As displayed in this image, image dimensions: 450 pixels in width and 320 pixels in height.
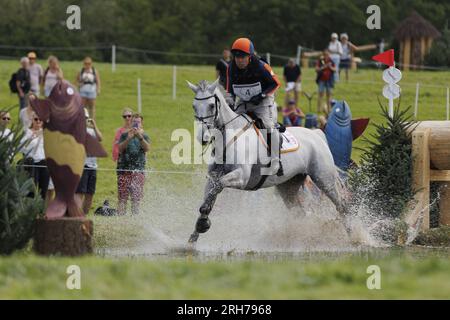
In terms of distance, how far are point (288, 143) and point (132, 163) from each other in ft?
11.6

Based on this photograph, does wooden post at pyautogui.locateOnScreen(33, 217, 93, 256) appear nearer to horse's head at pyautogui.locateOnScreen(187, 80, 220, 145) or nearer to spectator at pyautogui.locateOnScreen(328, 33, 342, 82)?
horse's head at pyautogui.locateOnScreen(187, 80, 220, 145)

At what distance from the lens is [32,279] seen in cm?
911

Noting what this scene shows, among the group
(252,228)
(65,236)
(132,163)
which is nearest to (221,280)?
(65,236)

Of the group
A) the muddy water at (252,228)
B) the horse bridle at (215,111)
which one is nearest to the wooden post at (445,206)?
the muddy water at (252,228)

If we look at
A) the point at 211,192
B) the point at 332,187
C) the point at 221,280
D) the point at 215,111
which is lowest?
the point at 221,280

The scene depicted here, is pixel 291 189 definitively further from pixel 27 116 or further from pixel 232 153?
pixel 27 116

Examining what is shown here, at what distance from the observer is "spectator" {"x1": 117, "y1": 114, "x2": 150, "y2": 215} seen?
55.7ft

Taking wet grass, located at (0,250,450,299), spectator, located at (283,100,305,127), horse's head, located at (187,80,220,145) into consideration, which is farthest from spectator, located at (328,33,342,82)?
wet grass, located at (0,250,450,299)

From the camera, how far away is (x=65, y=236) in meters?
11.0

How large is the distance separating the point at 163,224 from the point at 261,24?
5428cm

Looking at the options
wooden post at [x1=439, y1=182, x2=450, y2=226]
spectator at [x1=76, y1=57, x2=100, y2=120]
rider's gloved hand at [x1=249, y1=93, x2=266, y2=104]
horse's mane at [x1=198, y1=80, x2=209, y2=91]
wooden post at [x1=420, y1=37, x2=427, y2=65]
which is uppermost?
wooden post at [x1=420, y1=37, x2=427, y2=65]

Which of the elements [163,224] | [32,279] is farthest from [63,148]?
[163,224]

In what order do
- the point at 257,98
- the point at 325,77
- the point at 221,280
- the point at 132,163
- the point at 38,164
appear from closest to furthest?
1. the point at 221,280
2. the point at 257,98
3. the point at 38,164
4. the point at 132,163
5. the point at 325,77
